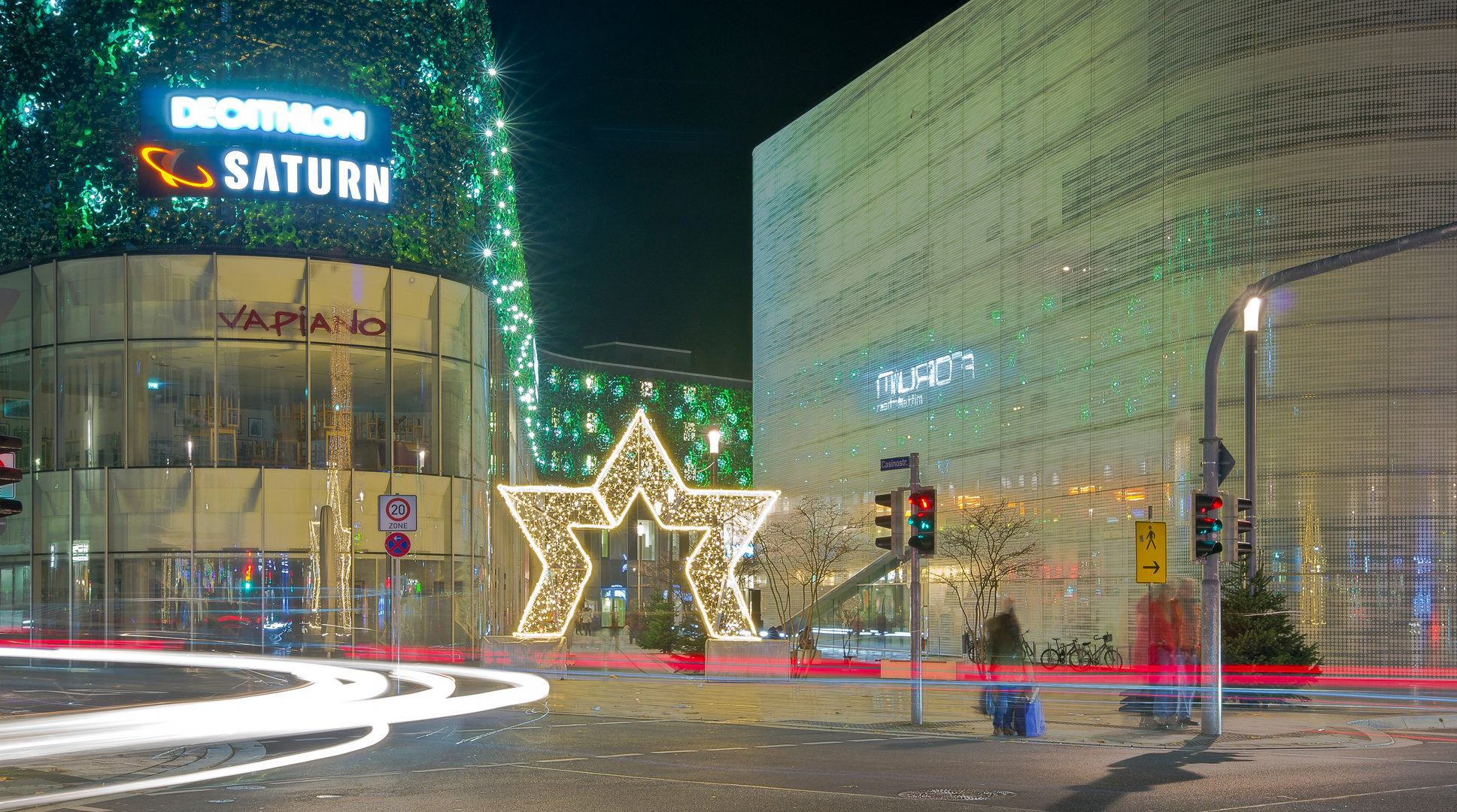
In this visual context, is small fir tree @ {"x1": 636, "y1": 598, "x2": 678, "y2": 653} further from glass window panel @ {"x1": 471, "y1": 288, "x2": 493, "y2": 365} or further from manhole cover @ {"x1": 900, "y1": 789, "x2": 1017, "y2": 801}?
manhole cover @ {"x1": 900, "y1": 789, "x2": 1017, "y2": 801}

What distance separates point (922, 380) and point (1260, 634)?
79.7 ft

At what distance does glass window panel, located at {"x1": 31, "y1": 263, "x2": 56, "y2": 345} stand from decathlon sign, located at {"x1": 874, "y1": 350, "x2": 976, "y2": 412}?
2820cm

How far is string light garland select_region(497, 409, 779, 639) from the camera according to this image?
30109 millimetres

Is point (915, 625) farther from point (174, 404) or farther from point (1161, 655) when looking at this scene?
point (174, 404)

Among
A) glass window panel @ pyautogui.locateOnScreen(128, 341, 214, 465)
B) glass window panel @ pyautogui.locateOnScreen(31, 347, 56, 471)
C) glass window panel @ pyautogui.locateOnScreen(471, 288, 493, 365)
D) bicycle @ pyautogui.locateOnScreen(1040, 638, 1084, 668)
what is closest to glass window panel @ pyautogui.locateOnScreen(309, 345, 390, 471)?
glass window panel @ pyautogui.locateOnScreen(128, 341, 214, 465)

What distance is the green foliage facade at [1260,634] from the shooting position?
2584cm

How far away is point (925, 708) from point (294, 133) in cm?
2511

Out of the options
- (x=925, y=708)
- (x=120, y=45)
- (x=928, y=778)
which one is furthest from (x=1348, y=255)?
(x=120, y=45)

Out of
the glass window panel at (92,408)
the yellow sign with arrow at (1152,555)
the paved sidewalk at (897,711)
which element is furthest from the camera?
the glass window panel at (92,408)

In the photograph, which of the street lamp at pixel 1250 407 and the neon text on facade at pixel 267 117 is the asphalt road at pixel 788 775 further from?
the neon text on facade at pixel 267 117

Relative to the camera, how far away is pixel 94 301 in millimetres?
37750

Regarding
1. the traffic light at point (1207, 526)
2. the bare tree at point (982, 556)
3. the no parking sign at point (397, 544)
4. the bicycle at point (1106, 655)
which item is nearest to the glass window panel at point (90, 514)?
the no parking sign at point (397, 544)

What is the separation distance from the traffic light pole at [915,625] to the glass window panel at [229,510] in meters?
22.4

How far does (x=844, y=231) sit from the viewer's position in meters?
56.8
